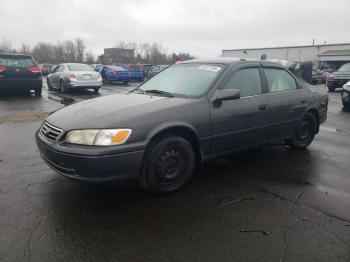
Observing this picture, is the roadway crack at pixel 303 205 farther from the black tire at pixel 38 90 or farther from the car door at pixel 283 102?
the black tire at pixel 38 90

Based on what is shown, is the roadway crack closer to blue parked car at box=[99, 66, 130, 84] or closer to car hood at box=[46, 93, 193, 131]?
car hood at box=[46, 93, 193, 131]

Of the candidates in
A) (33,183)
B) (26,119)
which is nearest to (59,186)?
(33,183)

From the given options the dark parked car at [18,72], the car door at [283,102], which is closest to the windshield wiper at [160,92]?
the car door at [283,102]

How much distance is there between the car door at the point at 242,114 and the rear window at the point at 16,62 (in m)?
10.5

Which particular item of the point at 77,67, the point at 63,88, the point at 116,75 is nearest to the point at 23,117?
the point at 63,88

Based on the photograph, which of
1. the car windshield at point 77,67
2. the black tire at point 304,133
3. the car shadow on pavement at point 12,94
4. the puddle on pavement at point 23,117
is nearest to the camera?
the black tire at point 304,133

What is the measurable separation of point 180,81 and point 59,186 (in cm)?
211

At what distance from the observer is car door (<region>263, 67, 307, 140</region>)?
485 centimetres

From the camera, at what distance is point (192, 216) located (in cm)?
323

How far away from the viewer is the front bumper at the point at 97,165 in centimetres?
317

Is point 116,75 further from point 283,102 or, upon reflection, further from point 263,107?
point 263,107

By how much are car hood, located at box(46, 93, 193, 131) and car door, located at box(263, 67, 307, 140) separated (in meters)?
1.62

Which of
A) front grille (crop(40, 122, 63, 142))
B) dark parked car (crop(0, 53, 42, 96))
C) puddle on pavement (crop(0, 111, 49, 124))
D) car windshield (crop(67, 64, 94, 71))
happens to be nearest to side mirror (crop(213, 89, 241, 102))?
front grille (crop(40, 122, 63, 142))

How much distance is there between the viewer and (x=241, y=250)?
8.75 ft
